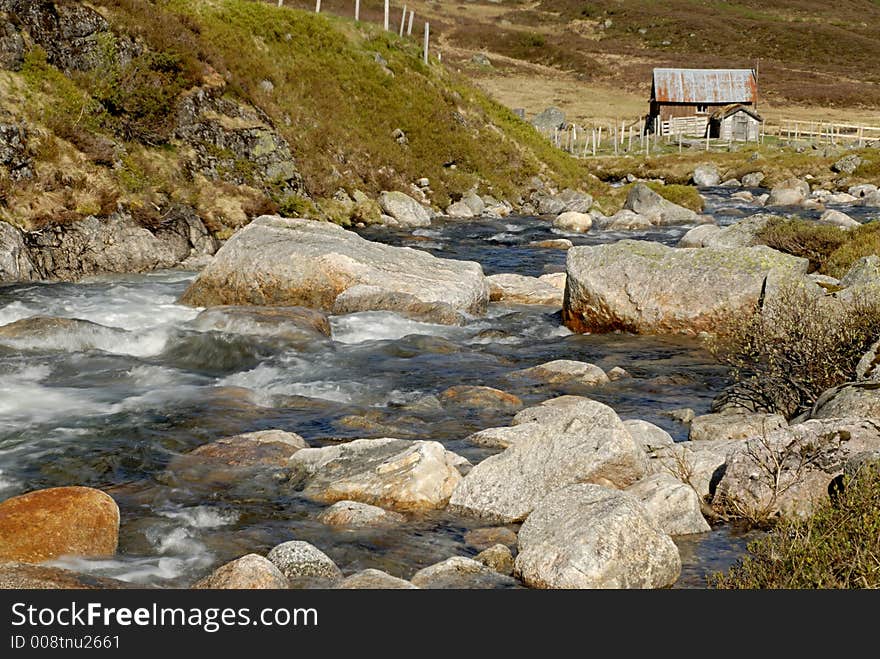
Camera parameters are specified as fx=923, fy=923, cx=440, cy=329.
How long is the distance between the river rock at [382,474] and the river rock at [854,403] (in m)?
4.35

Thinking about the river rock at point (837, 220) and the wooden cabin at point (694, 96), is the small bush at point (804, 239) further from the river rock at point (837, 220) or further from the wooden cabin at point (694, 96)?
the wooden cabin at point (694, 96)

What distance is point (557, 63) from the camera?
11881 centimetres

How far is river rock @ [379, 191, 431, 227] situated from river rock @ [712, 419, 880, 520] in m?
27.4

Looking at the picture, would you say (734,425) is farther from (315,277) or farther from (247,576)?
(315,277)

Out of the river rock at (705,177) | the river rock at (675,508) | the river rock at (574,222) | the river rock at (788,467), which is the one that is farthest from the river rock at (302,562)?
the river rock at (705,177)

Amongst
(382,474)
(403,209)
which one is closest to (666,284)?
(382,474)

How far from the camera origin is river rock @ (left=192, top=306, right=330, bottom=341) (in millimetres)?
17469

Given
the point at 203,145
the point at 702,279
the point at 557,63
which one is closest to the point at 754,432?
the point at 702,279

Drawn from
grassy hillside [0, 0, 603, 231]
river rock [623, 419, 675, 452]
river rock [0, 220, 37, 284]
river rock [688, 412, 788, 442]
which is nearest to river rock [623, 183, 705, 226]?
grassy hillside [0, 0, 603, 231]

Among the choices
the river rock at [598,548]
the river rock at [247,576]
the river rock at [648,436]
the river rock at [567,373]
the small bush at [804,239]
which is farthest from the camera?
the small bush at [804,239]

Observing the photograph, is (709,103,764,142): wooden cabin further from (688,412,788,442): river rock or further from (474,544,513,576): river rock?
(474,544,513,576): river rock

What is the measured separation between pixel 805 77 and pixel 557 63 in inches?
1213

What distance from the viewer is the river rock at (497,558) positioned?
833 cm

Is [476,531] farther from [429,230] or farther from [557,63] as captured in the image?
[557,63]
